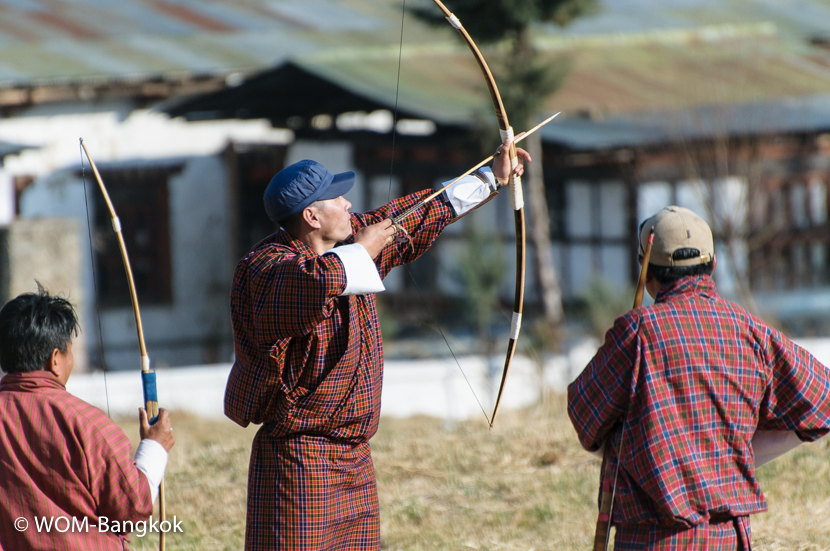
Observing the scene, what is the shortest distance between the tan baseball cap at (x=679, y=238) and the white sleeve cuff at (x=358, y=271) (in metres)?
0.64

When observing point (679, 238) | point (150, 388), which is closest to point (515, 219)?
point (679, 238)

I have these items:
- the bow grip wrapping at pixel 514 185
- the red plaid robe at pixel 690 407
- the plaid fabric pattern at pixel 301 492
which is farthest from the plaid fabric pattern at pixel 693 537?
the bow grip wrapping at pixel 514 185

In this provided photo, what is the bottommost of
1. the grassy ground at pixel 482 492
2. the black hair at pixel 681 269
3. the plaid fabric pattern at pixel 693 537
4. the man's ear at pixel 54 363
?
the grassy ground at pixel 482 492

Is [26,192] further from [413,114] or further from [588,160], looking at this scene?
[588,160]

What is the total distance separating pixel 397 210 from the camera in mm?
2863

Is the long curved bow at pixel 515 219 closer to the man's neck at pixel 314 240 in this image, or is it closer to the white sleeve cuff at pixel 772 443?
the man's neck at pixel 314 240

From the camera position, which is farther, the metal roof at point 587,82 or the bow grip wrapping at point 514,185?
the metal roof at point 587,82

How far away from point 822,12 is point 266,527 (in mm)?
15118

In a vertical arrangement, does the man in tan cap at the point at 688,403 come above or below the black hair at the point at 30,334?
below

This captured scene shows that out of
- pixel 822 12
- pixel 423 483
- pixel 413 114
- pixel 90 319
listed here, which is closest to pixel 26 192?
pixel 90 319

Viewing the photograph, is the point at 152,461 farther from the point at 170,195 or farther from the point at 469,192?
the point at 170,195

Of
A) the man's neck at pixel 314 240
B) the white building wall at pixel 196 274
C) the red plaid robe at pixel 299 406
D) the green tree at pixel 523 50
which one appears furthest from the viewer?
the white building wall at pixel 196 274

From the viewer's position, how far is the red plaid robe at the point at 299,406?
2.41 metres

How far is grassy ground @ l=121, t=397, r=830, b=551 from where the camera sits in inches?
152
